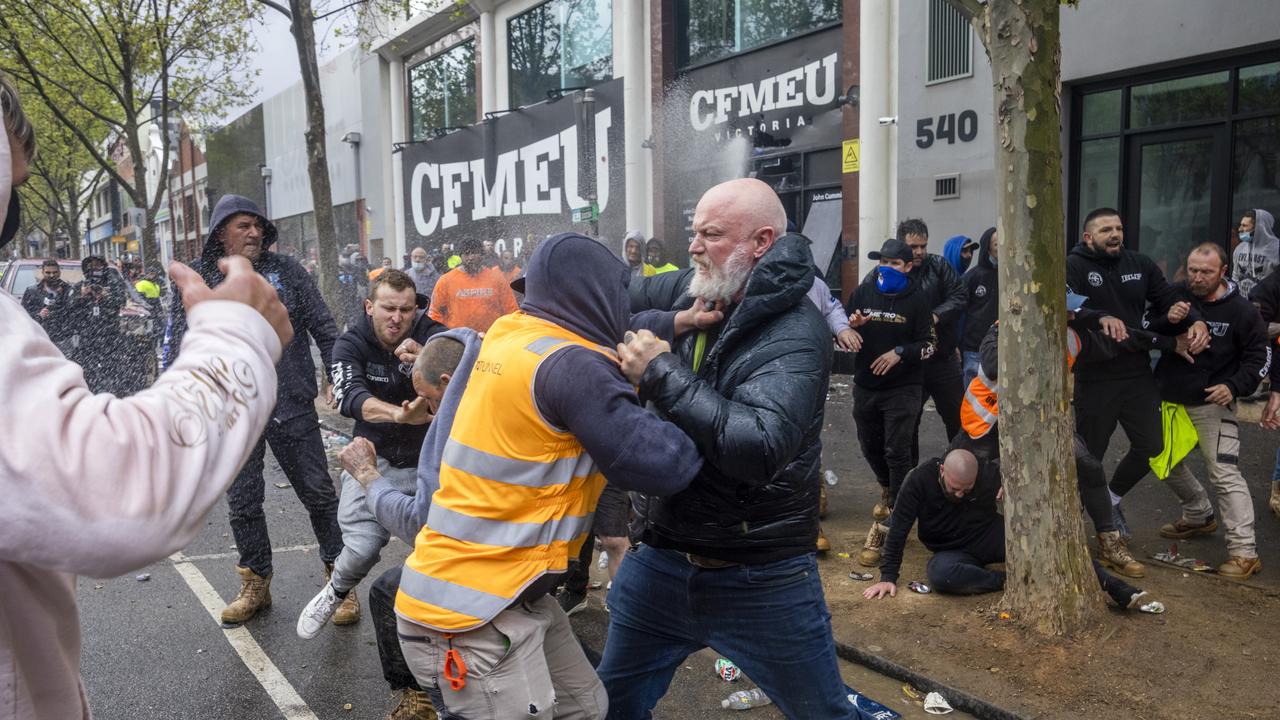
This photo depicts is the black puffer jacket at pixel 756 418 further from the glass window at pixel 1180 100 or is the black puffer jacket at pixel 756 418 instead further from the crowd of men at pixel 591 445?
the glass window at pixel 1180 100

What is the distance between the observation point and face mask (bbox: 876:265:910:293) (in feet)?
21.7

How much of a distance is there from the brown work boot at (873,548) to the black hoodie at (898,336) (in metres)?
1.00

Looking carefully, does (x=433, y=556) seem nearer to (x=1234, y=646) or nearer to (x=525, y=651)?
(x=525, y=651)

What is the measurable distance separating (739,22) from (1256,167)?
8.31 metres

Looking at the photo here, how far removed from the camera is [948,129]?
39.4 ft

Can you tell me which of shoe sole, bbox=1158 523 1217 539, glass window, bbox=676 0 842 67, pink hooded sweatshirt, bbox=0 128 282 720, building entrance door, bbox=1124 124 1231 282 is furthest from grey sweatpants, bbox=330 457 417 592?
glass window, bbox=676 0 842 67

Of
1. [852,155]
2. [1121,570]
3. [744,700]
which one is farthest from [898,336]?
[852,155]

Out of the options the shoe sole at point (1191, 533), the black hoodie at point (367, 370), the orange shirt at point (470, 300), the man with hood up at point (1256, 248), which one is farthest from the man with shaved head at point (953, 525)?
the man with hood up at point (1256, 248)

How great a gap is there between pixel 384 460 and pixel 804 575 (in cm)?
262

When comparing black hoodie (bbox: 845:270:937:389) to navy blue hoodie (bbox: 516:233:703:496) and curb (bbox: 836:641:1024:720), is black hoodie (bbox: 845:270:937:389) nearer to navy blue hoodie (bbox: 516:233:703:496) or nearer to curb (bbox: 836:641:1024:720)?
curb (bbox: 836:641:1024:720)

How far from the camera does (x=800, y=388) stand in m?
2.54

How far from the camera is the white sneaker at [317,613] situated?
4629 mm

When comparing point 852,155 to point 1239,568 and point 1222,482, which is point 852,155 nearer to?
point 1222,482

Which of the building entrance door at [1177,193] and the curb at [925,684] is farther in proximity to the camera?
the building entrance door at [1177,193]
